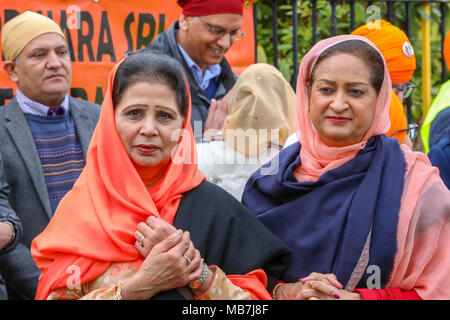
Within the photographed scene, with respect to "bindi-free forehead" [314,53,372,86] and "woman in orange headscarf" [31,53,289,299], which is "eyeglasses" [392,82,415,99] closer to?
"bindi-free forehead" [314,53,372,86]

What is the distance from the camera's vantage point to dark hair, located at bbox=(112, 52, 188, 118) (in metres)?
2.44

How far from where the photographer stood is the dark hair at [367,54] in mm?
2500

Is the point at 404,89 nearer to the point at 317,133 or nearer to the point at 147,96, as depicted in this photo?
the point at 317,133

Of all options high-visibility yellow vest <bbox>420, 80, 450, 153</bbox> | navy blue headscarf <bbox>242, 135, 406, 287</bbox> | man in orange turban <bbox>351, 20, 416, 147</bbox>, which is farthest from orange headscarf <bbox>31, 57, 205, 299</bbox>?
high-visibility yellow vest <bbox>420, 80, 450, 153</bbox>

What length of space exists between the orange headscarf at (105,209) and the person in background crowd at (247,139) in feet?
2.36

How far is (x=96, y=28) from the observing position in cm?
467

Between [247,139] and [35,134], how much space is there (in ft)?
4.61

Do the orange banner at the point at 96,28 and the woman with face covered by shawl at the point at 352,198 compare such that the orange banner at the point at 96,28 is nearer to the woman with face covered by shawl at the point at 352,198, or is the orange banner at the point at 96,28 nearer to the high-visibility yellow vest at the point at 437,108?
the high-visibility yellow vest at the point at 437,108

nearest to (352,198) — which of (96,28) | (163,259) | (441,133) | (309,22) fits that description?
(163,259)

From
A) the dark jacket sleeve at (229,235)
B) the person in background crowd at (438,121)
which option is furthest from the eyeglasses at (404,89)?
the dark jacket sleeve at (229,235)

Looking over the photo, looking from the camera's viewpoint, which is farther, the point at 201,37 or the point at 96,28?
the point at 96,28
